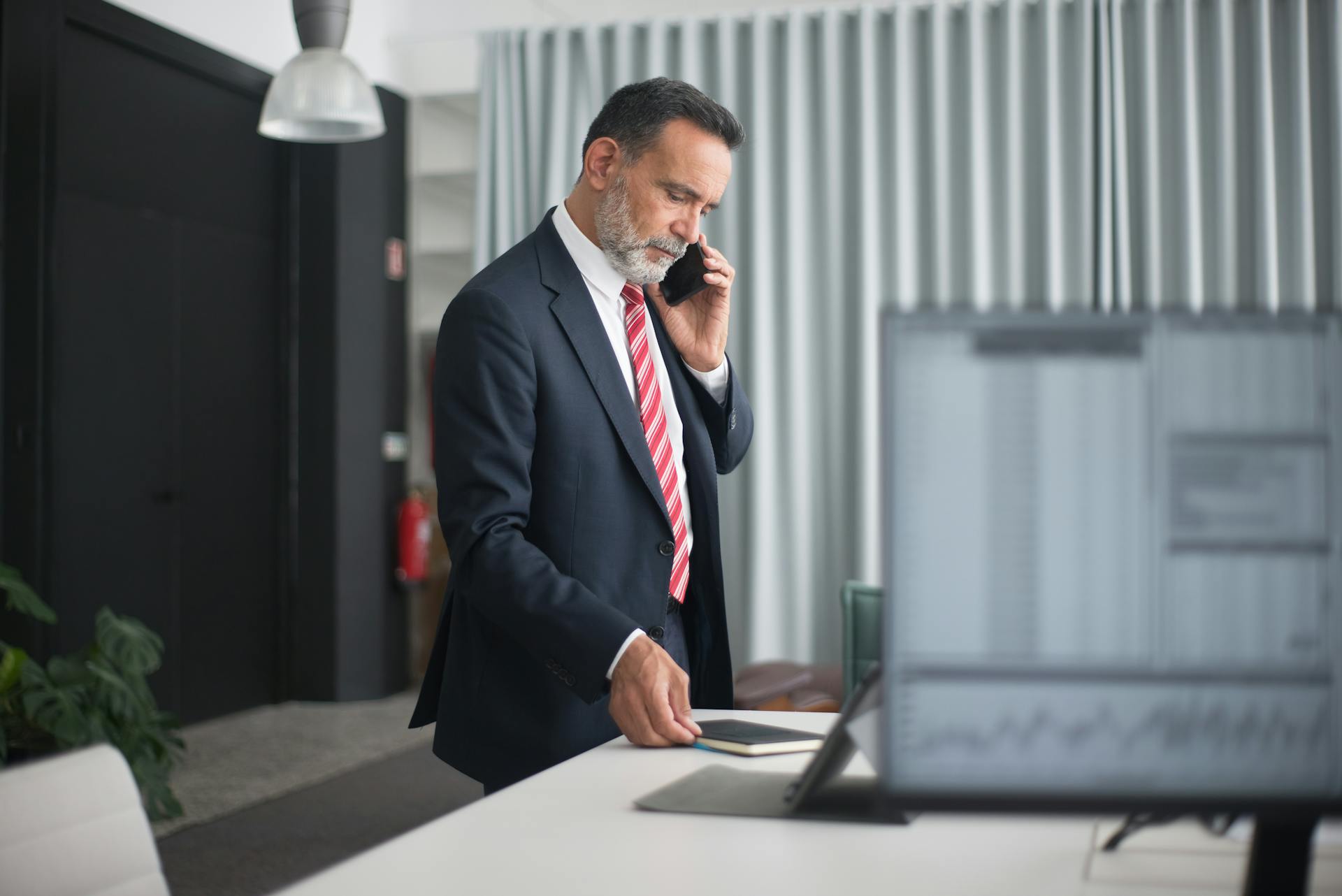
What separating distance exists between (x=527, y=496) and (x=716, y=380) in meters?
0.47

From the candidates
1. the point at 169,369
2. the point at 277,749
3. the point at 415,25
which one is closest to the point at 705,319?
the point at 277,749

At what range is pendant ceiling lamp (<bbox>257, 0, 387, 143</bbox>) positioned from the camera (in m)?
3.80

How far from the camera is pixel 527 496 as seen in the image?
1.52m

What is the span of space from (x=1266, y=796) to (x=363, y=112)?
3720 mm

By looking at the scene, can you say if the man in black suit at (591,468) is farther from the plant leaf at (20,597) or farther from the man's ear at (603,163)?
the plant leaf at (20,597)

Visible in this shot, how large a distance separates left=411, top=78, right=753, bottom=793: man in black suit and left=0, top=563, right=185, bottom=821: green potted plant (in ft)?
5.33

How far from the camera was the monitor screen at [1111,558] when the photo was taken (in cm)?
63

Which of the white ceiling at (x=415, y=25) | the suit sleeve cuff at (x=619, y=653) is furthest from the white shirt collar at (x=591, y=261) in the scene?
the white ceiling at (x=415, y=25)

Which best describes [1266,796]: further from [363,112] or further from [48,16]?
[48,16]

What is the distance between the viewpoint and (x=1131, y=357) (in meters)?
0.64

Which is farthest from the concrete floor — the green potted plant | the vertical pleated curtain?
the vertical pleated curtain

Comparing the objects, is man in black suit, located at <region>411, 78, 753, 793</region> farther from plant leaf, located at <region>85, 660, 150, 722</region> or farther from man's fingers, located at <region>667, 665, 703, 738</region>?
plant leaf, located at <region>85, 660, 150, 722</region>

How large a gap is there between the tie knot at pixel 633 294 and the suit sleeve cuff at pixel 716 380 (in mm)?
126

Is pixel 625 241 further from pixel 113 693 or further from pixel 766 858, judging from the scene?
pixel 113 693
